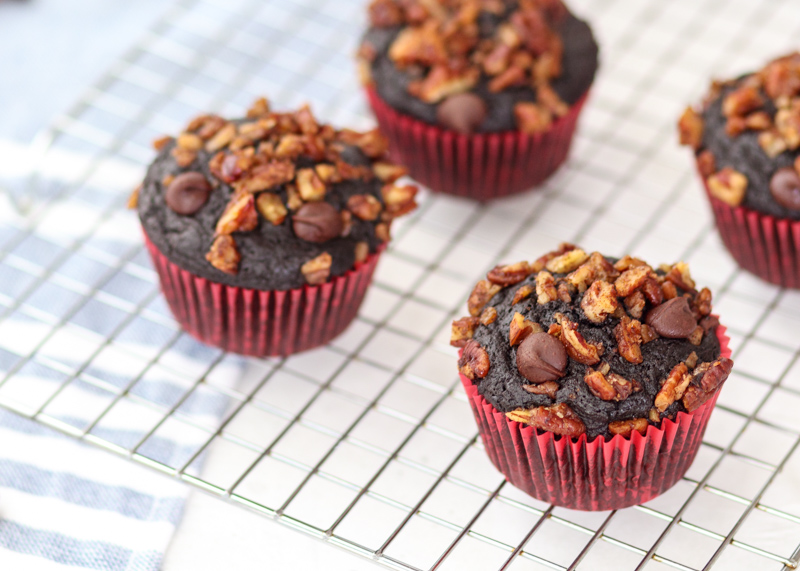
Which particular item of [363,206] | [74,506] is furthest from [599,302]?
[74,506]

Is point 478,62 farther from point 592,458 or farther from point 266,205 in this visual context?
point 592,458

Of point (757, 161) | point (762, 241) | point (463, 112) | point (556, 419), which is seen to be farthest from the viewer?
point (463, 112)

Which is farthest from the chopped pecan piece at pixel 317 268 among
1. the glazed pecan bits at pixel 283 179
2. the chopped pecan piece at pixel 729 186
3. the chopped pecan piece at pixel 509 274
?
the chopped pecan piece at pixel 729 186

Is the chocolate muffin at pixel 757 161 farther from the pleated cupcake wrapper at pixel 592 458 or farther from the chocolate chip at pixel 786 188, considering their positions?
the pleated cupcake wrapper at pixel 592 458

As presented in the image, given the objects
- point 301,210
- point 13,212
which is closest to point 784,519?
point 301,210

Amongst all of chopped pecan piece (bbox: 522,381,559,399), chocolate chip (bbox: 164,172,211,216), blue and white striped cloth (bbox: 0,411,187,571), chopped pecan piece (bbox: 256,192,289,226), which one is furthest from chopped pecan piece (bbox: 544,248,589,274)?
blue and white striped cloth (bbox: 0,411,187,571)
